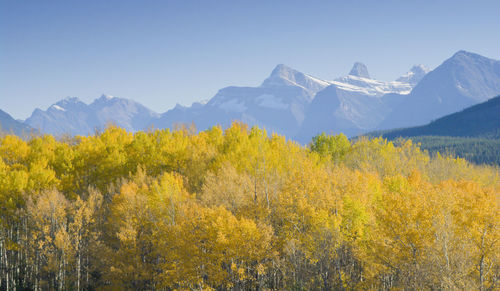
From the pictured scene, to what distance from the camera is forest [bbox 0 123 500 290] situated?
34.3 meters

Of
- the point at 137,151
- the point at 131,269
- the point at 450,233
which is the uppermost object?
the point at 137,151

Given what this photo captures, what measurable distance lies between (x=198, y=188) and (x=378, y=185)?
1059 inches

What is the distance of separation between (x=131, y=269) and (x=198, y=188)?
57.3ft

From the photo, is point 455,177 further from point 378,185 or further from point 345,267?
point 345,267

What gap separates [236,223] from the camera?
39.1 meters

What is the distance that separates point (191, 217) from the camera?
139ft

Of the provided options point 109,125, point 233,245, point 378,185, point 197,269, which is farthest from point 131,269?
point 109,125

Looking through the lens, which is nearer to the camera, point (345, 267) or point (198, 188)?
point (345, 267)

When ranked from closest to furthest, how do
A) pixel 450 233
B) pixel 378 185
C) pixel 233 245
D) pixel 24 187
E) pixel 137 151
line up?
pixel 450 233
pixel 233 245
pixel 378 185
pixel 24 187
pixel 137 151

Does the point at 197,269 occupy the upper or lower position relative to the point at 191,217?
lower

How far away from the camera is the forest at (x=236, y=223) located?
34344mm

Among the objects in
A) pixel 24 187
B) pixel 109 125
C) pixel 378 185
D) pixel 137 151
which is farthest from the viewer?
pixel 109 125

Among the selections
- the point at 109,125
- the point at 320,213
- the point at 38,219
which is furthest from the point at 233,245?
the point at 109,125

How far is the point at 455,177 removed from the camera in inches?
3543
